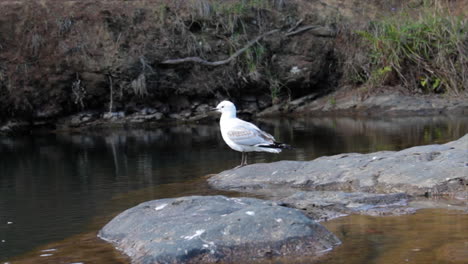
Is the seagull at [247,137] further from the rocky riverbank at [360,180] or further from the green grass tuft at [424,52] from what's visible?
the green grass tuft at [424,52]

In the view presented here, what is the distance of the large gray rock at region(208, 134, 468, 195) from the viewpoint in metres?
6.16

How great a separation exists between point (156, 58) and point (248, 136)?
27.9 ft

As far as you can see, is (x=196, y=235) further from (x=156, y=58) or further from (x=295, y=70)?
(x=295, y=70)

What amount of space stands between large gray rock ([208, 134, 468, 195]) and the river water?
536 mm

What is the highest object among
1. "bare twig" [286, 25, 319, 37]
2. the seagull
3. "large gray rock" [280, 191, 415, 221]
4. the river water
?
"bare twig" [286, 25, 319, 37]

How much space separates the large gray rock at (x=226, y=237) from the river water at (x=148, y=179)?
22cm

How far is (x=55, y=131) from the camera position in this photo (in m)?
15.5

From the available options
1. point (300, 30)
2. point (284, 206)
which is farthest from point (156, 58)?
point (284, 206)

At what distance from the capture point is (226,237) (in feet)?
14.6

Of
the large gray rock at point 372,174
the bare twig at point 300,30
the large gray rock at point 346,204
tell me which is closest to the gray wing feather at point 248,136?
the large gray rock at point 372,174

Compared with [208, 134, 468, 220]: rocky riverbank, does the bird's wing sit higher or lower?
higher

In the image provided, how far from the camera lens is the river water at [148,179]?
476 centimetres

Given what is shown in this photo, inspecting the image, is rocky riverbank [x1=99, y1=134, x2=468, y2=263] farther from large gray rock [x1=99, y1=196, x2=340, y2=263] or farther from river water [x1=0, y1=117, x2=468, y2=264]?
river water [x1=0, y1=117, x2=468, y2=264]

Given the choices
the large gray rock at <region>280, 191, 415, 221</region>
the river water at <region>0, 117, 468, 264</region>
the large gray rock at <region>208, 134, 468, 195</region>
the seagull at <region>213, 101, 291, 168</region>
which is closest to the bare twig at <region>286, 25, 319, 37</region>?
the river water at <region>0, 117, 468, 264</region>
